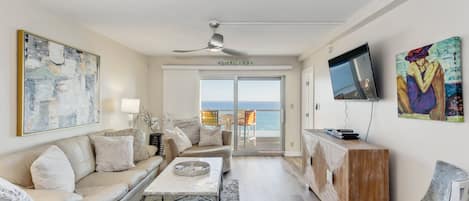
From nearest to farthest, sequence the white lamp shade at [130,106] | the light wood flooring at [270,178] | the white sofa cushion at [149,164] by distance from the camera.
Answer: the white sofa cushion at [149,164] < the light wood flooring at [270,178] < the white lamp shade at [130,106]

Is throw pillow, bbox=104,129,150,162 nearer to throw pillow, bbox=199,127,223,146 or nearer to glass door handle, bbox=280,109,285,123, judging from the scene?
throw pillow, bbox=199,127,223,146

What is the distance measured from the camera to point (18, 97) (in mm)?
2658

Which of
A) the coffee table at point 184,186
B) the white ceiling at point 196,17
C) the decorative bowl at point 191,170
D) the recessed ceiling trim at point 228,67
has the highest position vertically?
the white ceiling at point 196,17

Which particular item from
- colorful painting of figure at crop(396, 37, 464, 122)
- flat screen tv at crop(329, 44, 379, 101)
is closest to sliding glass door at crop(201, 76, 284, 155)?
flat screen tv at crop(329, 44, 379, 101)

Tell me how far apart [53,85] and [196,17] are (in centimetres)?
173

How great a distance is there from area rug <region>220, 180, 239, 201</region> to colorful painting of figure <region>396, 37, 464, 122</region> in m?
2.21

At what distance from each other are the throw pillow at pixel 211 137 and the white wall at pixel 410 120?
2.36 metres

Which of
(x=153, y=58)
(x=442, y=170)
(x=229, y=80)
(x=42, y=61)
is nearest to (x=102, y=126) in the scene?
(x=42, y=61)

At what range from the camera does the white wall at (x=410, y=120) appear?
203cm

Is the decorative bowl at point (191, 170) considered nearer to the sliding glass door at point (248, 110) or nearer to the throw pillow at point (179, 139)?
the throw pillow at point (179, 139)

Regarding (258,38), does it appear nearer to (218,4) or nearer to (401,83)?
(218,4)

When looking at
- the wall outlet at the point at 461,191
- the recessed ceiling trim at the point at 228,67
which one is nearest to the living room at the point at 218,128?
the wall outlet at the point at 461,191

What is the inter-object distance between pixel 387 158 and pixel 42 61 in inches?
137

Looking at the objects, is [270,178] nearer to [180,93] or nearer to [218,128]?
[218,128]
